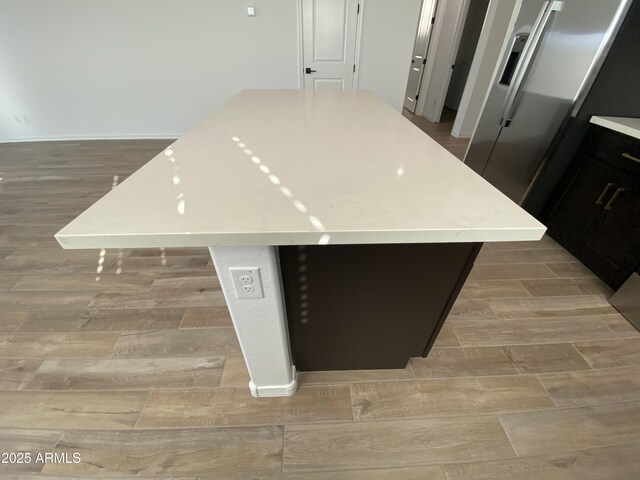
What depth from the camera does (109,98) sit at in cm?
377

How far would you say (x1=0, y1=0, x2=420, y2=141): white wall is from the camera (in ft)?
10.6

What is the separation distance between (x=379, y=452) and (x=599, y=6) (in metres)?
2.74

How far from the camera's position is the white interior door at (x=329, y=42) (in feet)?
10.5

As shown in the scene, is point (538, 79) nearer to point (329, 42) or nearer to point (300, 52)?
point (329, 42)

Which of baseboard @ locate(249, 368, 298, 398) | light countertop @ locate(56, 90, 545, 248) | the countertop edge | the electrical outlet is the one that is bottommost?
baseboard @ locate(249, 368, 298, 398)

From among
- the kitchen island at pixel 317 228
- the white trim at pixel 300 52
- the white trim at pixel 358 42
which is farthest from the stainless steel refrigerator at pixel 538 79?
the white trim at pixel 300 52

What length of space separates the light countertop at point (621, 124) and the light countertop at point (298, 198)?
1.46 metres

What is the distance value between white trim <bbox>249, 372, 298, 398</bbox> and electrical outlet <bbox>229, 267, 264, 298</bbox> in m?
0.59

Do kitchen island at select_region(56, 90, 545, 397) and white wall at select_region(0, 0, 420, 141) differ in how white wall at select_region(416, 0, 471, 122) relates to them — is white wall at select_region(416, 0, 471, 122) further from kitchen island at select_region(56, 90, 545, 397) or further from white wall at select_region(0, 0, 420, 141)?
kitchen island at select_region(56, 90, 545, 397)

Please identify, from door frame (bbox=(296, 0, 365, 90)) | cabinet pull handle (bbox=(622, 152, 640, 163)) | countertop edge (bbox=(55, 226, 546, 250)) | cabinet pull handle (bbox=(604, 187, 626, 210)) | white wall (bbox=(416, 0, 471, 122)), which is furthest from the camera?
white wall (bbox=(416, 0, 471, 122))

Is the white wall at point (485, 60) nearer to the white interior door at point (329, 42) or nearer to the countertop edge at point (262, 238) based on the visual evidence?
the white interior door at point (329, 42)

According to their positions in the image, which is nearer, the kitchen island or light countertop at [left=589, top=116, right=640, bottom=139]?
the kitchen island

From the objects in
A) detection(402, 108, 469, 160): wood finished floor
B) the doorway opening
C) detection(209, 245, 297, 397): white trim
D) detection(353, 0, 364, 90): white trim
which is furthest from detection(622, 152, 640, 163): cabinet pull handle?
detection(353, 0, 364, 90): white trim

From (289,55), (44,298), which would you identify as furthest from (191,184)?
(289,55)
